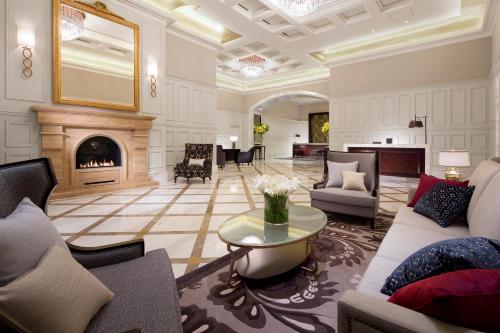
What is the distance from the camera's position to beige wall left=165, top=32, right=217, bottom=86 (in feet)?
21.7

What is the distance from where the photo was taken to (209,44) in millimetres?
7348

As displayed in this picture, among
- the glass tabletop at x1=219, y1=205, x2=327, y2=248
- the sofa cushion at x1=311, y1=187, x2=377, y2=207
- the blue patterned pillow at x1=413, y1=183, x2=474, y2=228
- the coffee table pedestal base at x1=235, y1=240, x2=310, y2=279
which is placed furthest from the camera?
the sofa cushion at x1=311, y1=187, x2=377, y2=207

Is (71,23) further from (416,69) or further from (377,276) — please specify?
(416,69)

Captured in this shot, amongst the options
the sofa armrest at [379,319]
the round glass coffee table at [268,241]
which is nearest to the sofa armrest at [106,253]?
the round glass coffee table at [268,241]

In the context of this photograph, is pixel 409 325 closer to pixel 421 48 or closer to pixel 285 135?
pixel 421 48

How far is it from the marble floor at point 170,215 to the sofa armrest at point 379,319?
5.01ft

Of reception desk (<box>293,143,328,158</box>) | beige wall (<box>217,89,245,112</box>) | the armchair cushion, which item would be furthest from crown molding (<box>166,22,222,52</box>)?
reception desk (<box>293,143,328,158</box>)

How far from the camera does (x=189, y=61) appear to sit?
23.2 feet

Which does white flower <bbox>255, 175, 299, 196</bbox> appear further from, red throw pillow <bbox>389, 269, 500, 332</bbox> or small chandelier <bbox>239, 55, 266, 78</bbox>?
small chandelier <bbox>239, 55, 266, 78</bbox>

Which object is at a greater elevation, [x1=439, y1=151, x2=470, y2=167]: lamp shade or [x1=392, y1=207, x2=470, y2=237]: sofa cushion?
[x1=439, y1=151, x2=470, y2=167]: lamp shade

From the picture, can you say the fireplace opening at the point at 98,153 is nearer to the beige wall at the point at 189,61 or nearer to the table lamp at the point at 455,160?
the beige wall at the point at 189,61

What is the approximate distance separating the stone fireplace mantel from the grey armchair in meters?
3.84

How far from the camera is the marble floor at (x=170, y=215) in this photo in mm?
2594

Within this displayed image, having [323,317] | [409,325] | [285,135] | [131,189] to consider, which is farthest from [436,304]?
[285,135]
